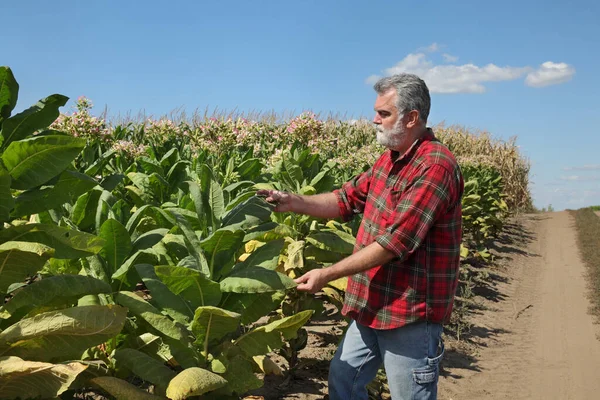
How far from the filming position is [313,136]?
8445 millimetres

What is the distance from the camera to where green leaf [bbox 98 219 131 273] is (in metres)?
2.78

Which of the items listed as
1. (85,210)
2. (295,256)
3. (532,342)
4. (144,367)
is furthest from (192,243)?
(532,342)

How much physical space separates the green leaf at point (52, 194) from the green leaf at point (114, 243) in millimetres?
226

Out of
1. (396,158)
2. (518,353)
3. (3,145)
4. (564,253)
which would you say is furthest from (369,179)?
(564,253)

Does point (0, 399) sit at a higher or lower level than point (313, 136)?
lower

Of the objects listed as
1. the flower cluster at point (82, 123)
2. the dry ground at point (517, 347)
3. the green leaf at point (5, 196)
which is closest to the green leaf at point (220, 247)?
the green leaf at point (5, 196)

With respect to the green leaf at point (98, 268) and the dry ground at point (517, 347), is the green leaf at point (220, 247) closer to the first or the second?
the green leaf at point (98, 268)

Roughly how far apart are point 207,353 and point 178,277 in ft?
1.41

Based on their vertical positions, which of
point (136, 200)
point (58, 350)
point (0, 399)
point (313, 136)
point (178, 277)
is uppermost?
point (313, 136)

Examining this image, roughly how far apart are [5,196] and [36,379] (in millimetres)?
654

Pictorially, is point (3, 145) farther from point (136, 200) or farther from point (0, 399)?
point (136, 200)

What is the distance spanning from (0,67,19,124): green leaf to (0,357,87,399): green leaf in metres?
0.90

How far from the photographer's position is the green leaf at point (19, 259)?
2197 mm

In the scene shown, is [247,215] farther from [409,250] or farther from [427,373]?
[427,373]
